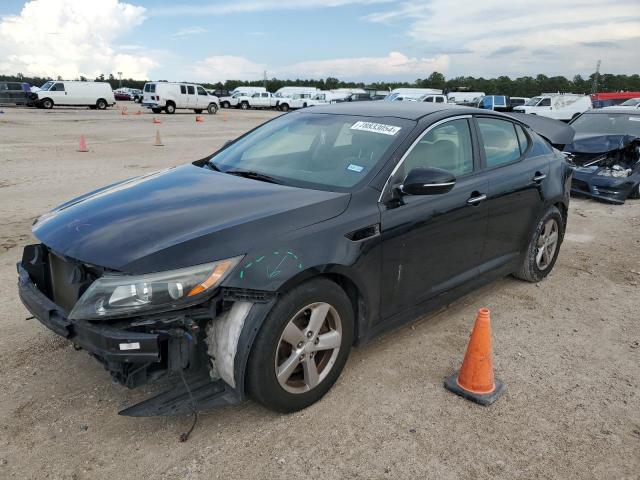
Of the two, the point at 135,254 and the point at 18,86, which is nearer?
the point at 135,254

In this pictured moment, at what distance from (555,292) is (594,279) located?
2.44 feet

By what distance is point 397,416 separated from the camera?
9.93 ft

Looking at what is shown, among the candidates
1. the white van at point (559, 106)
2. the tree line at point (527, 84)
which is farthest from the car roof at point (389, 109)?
the tree line at point (527, 84)

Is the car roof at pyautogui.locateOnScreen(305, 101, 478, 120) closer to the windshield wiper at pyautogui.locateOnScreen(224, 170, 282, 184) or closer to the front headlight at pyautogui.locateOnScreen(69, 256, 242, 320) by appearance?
the windshield wiper at pyautogui.locateOnScreen(224, 170, 282, 184)

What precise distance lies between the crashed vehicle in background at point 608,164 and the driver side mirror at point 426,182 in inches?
292

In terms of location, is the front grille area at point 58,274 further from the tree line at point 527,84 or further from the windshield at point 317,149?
the tree line at point 527,84

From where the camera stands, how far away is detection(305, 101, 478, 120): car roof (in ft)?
12.6

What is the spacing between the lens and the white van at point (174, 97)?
35.9 meters

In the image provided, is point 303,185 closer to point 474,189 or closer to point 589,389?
point 474,189

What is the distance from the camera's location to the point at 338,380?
3.37 metres

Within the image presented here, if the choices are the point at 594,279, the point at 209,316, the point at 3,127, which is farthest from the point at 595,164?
the point at 3,127

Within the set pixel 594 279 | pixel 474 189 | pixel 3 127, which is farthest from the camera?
pixel 3 127

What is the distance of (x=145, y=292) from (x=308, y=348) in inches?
37.2

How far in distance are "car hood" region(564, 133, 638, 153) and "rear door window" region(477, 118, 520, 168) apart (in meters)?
5.66
